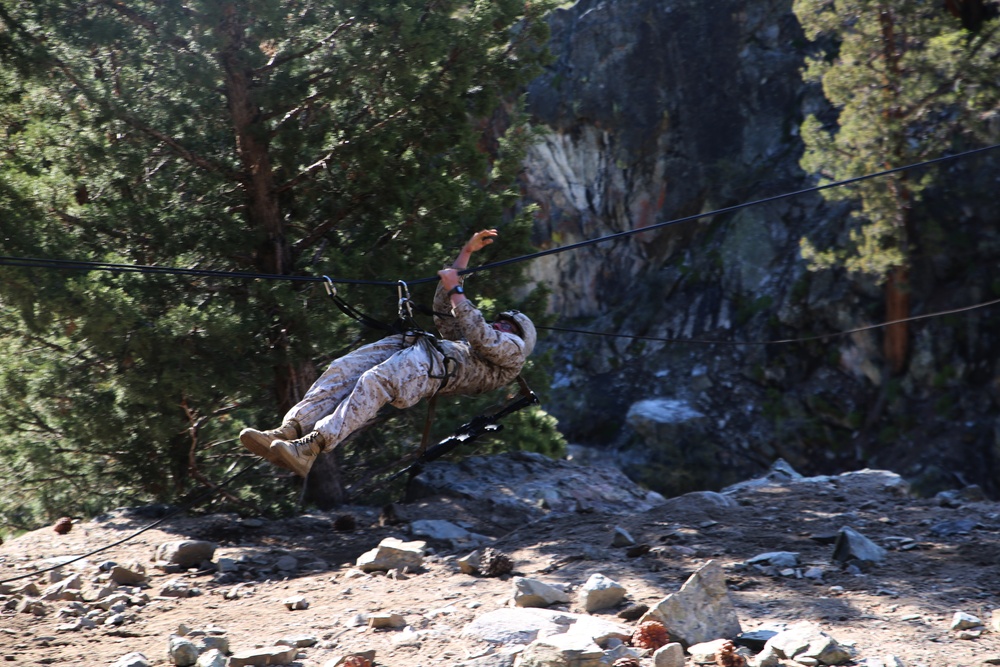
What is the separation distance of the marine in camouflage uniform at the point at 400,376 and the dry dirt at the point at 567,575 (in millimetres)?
1012

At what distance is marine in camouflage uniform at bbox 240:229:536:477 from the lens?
5.16 m

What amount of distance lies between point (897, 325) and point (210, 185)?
43.2ft

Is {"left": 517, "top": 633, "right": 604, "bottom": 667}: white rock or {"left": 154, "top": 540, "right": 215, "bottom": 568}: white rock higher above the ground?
{"left": 154, "top": 540, "right": 215, "bottom": 568}: white rock

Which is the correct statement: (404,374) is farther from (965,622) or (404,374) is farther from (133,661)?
(965,622)

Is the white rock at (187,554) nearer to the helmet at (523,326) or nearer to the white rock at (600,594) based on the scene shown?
the helmet at (523,326)

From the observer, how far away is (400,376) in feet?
18.1

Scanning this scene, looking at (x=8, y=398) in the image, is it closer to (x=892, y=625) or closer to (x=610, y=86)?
(x=892, y=625)

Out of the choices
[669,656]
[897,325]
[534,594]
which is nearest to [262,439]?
[534,594]

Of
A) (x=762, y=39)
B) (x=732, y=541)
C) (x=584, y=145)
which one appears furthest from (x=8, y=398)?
(x=762, y=39)

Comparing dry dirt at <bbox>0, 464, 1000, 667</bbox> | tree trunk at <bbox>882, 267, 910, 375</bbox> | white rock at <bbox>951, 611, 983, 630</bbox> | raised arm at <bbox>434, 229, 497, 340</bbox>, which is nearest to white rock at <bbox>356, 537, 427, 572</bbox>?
dry dirt at <bbox>0, 464, 1000, 667</bbox>

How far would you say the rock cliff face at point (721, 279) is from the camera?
1689cm

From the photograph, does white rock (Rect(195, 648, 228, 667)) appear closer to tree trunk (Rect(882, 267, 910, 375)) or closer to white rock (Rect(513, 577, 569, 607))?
white rock (Rect(513, 577, 569, 607))

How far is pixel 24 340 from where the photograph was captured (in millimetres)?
8117

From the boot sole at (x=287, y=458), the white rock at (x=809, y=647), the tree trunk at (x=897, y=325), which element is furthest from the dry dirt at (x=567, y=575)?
the tree trunk at (x=897, y=325)
